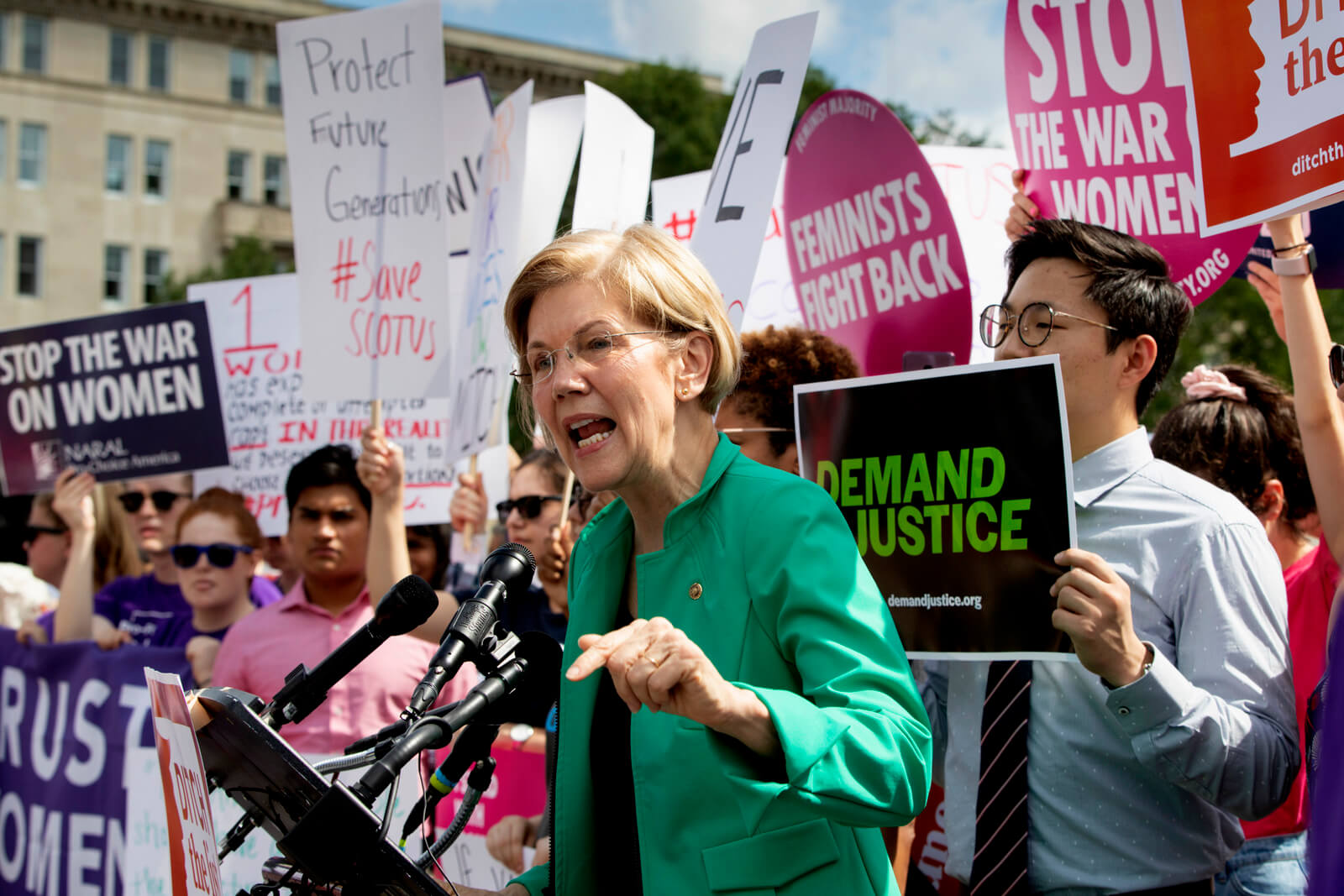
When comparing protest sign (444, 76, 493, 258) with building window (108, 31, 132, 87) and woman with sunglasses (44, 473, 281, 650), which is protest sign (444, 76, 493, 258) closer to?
woman with sunglasses (44, 473, 281, 650)

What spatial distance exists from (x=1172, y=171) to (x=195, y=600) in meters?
3.94

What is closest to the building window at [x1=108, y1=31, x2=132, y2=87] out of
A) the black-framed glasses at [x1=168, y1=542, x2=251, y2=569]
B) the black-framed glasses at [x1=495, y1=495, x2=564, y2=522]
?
the black-framed glasses at [x1=168, y1=542, x2=251, y2=569]

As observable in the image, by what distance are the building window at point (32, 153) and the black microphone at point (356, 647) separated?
145ft

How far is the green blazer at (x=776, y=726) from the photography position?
5.23ft

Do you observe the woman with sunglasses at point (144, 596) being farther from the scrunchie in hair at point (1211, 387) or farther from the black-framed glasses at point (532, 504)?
the scrunchie in hair at point (1211, 387)

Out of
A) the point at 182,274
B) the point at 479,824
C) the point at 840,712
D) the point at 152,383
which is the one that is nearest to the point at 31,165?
the point at 182,274

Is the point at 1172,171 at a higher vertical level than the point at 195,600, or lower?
higher

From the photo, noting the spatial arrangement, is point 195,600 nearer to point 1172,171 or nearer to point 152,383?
point 152,383

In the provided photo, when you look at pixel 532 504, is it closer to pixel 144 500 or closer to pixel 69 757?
pixel 69 757

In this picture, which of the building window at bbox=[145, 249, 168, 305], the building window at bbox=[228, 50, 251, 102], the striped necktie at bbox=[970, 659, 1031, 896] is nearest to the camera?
the striped necktie at bbox=[970, 659, 1031, 896]

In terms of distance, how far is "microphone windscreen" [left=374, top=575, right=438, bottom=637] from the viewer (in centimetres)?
193

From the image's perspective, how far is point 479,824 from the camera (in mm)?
4414

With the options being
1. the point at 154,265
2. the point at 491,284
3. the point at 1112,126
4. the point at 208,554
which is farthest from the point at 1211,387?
the point at 154,265

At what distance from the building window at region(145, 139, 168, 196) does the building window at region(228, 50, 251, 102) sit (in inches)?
124
